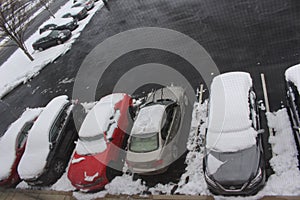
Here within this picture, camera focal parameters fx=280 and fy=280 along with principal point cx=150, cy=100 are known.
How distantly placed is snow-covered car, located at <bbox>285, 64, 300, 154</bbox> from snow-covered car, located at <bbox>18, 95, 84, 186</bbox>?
8.62m

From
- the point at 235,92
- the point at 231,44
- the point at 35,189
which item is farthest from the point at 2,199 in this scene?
the point at 231,44

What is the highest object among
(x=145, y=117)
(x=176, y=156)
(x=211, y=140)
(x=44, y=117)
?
(x=44, y=117)

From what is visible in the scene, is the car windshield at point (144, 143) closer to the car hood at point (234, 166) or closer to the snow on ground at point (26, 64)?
the car hood at point (234, 166)

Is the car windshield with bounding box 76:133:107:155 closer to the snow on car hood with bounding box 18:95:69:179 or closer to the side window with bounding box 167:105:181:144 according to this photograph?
the snow on car hood with bounding box 18:95:69:179

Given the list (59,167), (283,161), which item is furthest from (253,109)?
(59,167)

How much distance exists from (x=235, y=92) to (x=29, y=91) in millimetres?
13960

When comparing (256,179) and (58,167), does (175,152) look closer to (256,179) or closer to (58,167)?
(256,179)

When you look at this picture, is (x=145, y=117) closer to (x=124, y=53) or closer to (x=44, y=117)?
(x=44, y=117)

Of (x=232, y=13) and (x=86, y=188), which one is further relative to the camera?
(x=232, y=13)

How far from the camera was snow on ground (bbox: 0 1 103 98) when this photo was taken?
20.1 metres

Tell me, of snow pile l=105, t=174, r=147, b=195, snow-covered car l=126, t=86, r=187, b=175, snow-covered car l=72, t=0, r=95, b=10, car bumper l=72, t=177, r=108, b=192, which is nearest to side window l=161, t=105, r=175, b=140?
snow-covered car l=126, t=86, r=187, b=175

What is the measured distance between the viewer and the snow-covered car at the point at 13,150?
1161cm

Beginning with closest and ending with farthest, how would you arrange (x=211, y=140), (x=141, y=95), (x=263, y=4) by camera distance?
1. (x=211, y=140)
2. (x=141, y=95)
3. (x=263, y=4)

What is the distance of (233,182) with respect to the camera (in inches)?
306
